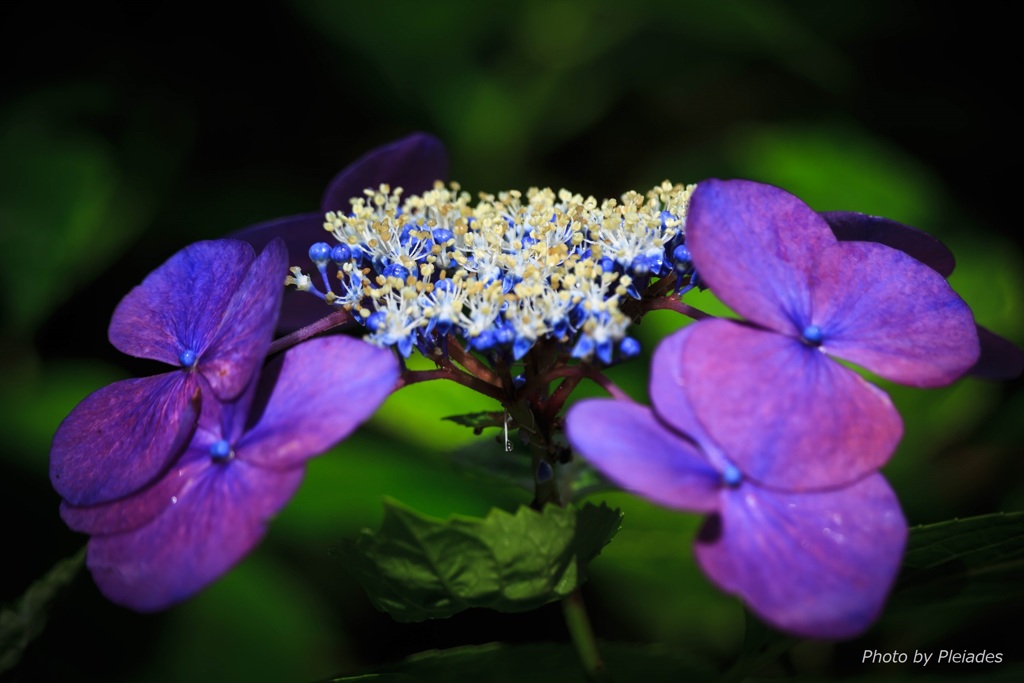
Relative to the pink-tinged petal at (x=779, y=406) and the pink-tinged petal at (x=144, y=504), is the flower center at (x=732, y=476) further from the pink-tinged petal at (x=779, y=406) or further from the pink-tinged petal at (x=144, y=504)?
the pink-tinged petal at (x=144, y=504)

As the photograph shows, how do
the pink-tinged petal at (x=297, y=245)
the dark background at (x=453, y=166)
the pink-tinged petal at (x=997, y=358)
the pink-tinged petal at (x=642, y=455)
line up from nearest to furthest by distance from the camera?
1. the pink-tinged petal at (x=642, y=455)
2. the pink-tinged petal at (x=997, y=358)
3. the pink-tinged petal at (x=297, y=245)
4. the dark background at (x=453, y=166)

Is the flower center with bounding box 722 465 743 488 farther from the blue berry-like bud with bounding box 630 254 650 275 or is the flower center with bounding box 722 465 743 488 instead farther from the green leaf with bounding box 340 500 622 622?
the blue berry-like bud with bounding box 630 254 650 275

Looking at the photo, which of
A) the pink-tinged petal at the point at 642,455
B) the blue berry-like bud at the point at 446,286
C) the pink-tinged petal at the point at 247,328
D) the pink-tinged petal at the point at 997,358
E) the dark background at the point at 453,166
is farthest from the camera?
the dark background at the point at 453,166

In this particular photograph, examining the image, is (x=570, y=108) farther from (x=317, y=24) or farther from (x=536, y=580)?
(x=536, y=580)

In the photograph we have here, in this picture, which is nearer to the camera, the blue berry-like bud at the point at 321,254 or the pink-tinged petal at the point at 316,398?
the pink-tinged petal at the point at 316,398

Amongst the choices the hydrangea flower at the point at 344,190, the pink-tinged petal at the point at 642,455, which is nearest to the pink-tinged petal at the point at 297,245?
the hydrangea flower at the point at 344,190

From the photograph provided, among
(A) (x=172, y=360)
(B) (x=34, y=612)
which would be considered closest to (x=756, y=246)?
(A) (x=172, y=360)

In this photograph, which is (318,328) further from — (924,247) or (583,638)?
(924,247)
